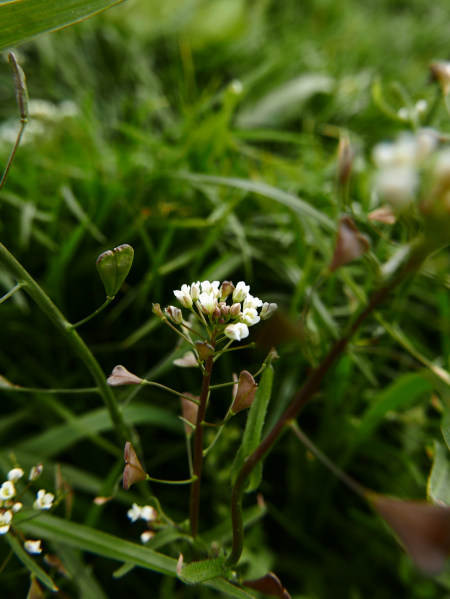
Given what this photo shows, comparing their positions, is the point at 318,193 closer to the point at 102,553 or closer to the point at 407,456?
the point at 407,456

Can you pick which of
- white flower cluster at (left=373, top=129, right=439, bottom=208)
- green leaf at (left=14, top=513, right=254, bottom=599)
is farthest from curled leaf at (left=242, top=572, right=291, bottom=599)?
white flower cluster at (left=373, top=129, right=439, bottom=208)

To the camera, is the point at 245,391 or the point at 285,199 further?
the point at 285,199

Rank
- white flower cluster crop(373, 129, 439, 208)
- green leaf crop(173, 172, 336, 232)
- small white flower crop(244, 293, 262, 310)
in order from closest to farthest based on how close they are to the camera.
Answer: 1. white flower cluster crop(373, 129, 439, 208)
2. small white flower crop(244, 293, 262, 310)
3. green leaf crop(173, 172, 336, 232)

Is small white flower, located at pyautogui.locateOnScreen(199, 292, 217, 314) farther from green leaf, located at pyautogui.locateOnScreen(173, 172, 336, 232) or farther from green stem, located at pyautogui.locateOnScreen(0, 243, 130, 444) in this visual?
green leaf, located at pyautogui.locateOnScreen(173, 172, 336, 232)

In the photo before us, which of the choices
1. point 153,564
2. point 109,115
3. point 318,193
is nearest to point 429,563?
point 153,564

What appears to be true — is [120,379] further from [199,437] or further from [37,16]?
[37,16]

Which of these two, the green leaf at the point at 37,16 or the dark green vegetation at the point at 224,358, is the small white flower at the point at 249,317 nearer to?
the dark green vegetation at the point at 224,358

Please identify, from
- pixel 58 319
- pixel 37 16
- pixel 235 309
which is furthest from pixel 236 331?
pixel 37 16
